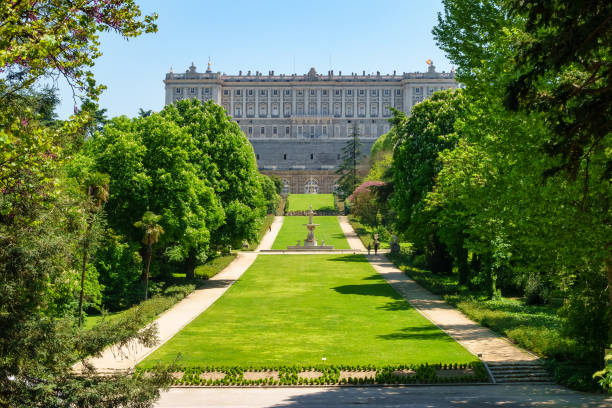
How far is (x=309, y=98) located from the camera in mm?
158375

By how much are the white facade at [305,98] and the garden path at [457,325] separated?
115 metres

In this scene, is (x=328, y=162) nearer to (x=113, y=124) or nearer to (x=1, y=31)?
(x=113, y=124)

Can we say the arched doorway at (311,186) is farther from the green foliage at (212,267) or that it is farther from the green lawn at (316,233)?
the green foliage at (212,267)

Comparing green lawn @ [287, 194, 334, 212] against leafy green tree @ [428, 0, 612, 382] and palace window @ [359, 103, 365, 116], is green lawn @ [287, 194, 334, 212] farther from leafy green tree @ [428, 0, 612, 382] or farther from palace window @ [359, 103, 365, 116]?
leafy green tree @ [428, 0, 612, 382]

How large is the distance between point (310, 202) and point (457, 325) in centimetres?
7507

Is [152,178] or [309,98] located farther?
[309,98]

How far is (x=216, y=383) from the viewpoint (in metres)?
19.0

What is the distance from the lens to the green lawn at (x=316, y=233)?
6250 cm

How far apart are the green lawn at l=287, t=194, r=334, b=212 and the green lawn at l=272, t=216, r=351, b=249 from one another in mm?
9902

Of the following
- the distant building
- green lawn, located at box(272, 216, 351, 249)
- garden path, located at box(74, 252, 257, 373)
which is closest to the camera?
garden path, located at box(74, 252, 257, 373)

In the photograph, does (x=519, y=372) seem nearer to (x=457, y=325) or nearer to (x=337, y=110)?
(x=457, y=325)

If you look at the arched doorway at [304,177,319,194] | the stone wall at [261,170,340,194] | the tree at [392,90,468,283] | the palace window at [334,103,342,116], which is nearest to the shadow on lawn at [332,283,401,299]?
the tree at [392,90,468,283]

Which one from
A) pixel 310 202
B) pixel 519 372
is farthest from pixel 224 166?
pixel 310 202

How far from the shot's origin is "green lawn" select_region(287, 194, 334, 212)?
95.0 m
